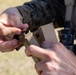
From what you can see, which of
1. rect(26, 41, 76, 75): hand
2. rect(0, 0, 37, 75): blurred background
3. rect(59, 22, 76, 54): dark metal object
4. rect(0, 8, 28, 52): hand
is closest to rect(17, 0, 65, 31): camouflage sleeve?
rect(0, 8, 28, 52): hand

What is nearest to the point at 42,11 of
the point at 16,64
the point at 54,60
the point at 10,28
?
the point at 10,28

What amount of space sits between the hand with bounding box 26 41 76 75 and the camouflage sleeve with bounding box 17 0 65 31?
0.51 m

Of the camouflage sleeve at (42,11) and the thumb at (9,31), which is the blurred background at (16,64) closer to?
the camouflage sleeve at (42,11)

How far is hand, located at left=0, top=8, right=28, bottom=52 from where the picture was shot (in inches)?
50.9

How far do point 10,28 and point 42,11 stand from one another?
0.30 m

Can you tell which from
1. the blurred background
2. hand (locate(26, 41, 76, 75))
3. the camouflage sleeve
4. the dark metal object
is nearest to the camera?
hand (locate(26, 41, 76, 75))

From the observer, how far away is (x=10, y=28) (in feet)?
4.40

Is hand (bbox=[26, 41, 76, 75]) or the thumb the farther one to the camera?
the thumb

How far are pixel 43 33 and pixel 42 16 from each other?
1.50 ft

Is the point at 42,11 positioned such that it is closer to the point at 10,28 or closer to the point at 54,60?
the point at 10,28

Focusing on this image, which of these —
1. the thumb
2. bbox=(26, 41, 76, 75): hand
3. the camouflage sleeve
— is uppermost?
bbox=(26, 41, 76, 75): hand

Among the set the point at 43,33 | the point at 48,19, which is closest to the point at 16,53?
the point at 48,19

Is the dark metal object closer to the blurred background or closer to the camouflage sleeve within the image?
the camouflage sleeve

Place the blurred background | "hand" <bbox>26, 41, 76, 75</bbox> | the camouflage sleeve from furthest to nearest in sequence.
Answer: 1. the blurred background
2. the camouflage sleeve
3. "hand" <bbox>26, 41, 76, 75</bbox>
